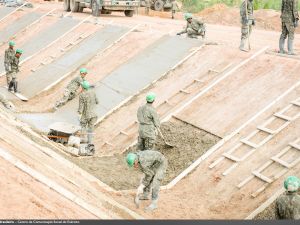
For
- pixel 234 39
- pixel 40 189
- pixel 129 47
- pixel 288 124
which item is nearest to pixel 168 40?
pixel 129 47

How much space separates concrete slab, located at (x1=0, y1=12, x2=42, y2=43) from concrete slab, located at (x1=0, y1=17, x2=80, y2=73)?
9.71 ft

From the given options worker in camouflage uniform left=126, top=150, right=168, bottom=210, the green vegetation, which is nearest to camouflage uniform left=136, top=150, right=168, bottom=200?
worker in camouflage uniform left=126, top=150, right=168, bottom=210

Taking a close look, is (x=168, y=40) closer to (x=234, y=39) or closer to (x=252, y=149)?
(x=234, y=39)

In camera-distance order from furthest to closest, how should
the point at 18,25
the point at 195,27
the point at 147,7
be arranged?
the point at 147,7, the point at 18,25, the point at 195,27

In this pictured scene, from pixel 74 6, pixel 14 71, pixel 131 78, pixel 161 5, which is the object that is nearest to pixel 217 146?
pixel 131 78

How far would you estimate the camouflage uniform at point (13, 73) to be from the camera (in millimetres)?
20750

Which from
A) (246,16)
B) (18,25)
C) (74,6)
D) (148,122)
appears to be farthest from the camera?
(74,6)

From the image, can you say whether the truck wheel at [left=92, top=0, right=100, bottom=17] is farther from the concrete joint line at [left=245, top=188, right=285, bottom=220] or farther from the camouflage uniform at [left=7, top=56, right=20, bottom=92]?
the concrete joint line at [left=245, top=188, right=285, bottom=220]

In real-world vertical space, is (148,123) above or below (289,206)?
below

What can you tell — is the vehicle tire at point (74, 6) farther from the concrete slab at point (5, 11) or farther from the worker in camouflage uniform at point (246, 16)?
the worker in camouflage uniform at point (246, 16)

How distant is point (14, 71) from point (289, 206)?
590 inches

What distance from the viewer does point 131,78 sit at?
1875 cm

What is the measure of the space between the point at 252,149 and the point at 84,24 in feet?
52.7

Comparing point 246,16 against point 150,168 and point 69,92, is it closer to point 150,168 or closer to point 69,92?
point 69,92
